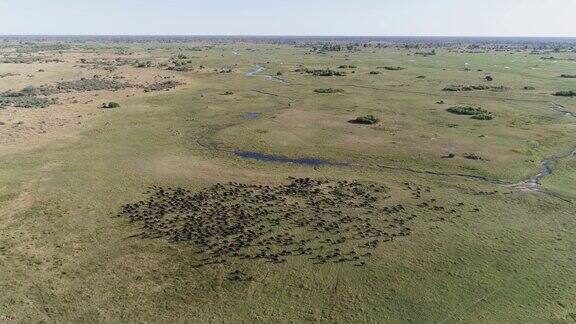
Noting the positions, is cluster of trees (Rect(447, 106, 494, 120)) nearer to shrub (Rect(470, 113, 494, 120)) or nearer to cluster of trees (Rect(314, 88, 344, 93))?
shrub (Rect(470, 113, 494, 120))

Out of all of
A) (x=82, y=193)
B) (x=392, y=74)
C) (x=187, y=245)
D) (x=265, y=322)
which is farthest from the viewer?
(x=392, y=74)

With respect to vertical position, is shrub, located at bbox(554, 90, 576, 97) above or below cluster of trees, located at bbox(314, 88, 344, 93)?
above

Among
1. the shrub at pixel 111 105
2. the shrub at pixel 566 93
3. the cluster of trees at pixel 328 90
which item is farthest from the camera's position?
the cluster of trees at pixel 328 90

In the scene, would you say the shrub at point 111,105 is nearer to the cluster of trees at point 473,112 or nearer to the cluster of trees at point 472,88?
the cluster of trees at point 473,112

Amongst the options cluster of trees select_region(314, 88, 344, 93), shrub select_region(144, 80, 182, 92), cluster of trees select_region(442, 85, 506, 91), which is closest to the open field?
cluster of trees select_region(314, 88, 344, 93)

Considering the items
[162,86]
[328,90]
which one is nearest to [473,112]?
[328,90]

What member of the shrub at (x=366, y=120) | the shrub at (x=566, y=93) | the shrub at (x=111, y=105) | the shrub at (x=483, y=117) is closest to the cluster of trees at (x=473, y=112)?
the shrub at (x=483, y=117)

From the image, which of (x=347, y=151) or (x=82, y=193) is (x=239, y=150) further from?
(x=82, y=193)

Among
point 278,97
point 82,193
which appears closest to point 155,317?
point 82,193
